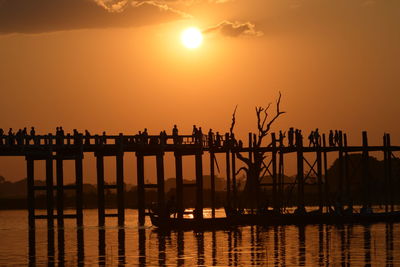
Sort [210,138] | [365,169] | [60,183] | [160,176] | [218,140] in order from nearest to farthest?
[60,183]
[160,176]
[210,138]
[218,140]
[365,169]

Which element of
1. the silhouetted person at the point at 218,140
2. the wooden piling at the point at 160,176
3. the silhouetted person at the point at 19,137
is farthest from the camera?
the silhouetted person at the point at 218,140

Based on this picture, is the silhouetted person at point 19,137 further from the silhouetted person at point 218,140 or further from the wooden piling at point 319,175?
the wooden piling at point 319,175

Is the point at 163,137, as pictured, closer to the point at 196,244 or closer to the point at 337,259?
the point at 196,244

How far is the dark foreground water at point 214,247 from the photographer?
44125 millimetres

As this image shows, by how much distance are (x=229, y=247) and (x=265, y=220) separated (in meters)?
12.1

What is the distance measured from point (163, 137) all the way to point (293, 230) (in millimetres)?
9431

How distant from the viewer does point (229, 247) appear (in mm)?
50844

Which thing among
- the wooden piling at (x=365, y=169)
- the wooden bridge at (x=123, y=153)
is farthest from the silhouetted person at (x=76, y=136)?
the wooden piling at (x=365, y=169)

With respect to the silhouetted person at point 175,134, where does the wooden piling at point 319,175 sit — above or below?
below

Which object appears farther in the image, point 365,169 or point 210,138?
point 365,169

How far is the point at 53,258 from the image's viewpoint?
154ft

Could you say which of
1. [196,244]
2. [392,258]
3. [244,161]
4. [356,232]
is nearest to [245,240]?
[196,244]

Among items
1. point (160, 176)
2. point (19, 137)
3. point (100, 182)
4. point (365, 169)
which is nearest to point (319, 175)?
point (365, 169)

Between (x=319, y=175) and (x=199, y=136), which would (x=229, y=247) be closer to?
(x=199, y=136)
